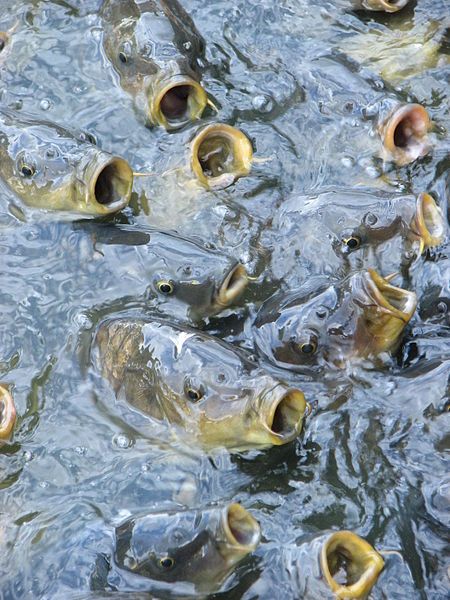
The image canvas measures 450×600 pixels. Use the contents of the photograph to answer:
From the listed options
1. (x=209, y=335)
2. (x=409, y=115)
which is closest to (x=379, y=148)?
(x=409, y=115)

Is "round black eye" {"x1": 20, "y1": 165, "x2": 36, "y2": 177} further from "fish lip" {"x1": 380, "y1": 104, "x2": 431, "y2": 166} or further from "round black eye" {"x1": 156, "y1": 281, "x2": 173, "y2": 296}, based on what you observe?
"fish lip" {"x1": 380, "y1": 104, "x2": 431, "y2": 166}

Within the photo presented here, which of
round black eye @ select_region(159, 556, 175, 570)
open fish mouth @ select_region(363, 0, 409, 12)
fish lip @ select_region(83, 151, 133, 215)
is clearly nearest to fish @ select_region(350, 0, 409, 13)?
open fish mouth @ select_region(363, 0, 409, 12)

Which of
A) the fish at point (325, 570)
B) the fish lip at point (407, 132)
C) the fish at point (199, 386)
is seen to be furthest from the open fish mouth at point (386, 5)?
the fish at point (325, 570)

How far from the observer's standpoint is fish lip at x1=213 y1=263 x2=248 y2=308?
445 centimetres

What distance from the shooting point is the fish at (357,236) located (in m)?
4.62

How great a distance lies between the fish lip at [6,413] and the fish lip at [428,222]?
2233mm

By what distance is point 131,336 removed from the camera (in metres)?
4.26

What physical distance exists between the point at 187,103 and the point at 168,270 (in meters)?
1.43

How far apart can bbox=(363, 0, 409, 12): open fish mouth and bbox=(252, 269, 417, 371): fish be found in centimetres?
246

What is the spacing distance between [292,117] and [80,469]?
2.62 meters

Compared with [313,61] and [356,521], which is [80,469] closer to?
[356,521]

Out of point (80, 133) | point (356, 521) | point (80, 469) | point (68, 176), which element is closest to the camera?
point (356, 521)

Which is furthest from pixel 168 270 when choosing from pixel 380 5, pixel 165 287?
pixel 380 5

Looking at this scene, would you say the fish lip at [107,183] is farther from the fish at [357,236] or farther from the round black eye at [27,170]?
the fish at [357,236]
